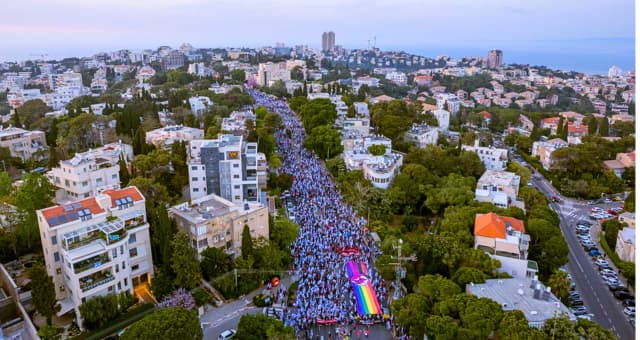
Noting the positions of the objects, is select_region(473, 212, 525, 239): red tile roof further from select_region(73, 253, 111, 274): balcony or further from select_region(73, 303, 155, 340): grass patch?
select_region(73, 253, 111, 274): balcony

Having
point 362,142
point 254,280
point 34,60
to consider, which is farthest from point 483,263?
point 34,60

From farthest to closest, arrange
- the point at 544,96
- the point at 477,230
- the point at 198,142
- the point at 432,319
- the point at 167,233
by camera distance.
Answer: the point at 544,96, the point at 198,142, the point at 477,230, the point at 167,233, the point at 432,319

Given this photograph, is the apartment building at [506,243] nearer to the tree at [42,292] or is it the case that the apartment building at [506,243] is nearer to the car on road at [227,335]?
the car on road at [227,335]

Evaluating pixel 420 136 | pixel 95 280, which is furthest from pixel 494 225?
pixel 420 136

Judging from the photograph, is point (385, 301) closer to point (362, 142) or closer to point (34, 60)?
point (362, 142)

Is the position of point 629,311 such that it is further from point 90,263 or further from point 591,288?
point 90,263
